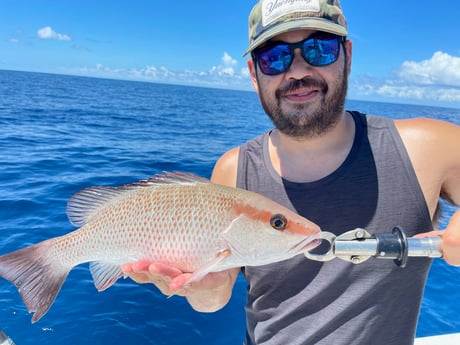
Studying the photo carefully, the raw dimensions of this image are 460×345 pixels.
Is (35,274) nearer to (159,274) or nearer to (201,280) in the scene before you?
(159,274)

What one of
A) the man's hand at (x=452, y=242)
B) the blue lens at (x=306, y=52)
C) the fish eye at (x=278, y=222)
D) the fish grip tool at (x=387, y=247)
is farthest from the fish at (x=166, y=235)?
the blue lens at (x=306, y=52)

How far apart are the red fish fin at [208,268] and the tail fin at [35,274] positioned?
100 cm

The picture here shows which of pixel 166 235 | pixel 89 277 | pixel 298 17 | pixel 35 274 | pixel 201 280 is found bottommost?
pixel 89 277

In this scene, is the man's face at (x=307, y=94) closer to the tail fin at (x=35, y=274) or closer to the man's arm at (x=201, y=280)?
the man's arm at (x=201, y=280)

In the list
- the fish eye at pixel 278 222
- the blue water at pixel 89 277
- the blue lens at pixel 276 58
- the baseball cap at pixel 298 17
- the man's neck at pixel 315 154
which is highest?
the baseball cap at pixel 298 17

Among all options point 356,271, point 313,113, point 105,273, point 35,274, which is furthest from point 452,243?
point 35,274

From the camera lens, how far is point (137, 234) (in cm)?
200

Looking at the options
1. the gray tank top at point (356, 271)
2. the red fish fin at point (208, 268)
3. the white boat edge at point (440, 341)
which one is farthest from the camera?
the white boat edge at point (440, 341)

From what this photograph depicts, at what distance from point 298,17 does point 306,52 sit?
0.22m

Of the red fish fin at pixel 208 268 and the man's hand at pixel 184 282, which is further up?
the red fish fin at pixel 208 268

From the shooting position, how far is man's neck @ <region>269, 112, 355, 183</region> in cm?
225

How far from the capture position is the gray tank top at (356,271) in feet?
6.72

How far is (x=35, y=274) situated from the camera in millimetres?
2189

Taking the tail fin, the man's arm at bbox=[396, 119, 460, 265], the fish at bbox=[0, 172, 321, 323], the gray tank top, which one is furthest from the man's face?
the tail fin
